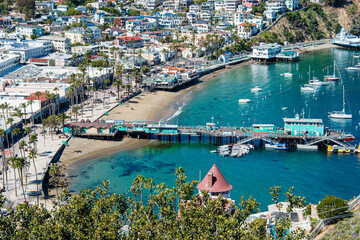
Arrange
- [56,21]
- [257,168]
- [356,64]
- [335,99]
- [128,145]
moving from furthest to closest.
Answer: [56,21]
[356,64]
[335,99]
[128,145]
[257,168]

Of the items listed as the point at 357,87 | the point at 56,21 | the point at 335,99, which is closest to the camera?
the point at 335,99

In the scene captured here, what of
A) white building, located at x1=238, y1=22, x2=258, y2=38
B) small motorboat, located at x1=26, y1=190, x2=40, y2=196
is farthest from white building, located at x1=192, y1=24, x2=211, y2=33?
small motorboat, located at x1=26, y1=190, x2=40, y2=196

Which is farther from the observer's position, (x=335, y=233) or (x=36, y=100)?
(x=36, y=100)

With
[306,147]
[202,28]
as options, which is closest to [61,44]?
[202,28]

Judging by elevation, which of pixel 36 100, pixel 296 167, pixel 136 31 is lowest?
pixel 296 167

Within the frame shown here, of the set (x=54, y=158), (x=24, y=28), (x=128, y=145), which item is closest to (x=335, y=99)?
(x=128, y=145)

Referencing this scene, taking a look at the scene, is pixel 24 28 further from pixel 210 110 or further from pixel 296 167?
pixel 296 167

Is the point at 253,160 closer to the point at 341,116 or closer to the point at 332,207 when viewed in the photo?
the point at 332,207
